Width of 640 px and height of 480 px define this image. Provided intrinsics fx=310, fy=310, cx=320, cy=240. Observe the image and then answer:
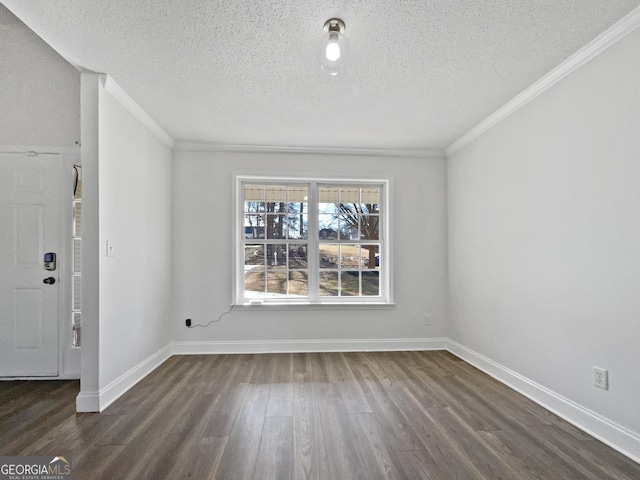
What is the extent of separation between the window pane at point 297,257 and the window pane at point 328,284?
0.27m

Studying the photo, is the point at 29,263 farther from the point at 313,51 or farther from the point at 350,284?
the point at 350,284

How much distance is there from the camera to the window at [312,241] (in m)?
3.98

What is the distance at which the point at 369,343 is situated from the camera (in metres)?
3.85

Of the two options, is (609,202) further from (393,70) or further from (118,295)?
(118,295)

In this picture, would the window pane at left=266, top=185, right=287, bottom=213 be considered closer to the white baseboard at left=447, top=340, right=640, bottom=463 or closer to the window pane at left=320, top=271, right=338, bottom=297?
the window pane at left=320, top=271, right=338, bottom=297

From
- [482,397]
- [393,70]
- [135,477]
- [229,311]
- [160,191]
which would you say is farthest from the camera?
[229,311]

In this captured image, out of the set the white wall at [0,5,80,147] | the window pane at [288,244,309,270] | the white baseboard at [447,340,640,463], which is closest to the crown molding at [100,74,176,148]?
the white wall at [0,5,80,147]

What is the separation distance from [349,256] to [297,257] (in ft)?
2.25

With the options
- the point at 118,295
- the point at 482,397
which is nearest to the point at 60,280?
the point at 118,295

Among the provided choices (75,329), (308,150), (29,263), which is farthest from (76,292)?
(308,150)

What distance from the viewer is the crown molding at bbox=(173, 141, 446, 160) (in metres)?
3.77

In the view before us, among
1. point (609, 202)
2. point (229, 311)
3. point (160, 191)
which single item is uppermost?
point (160, 191)

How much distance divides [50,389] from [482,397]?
370 cm

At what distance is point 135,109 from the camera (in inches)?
112
